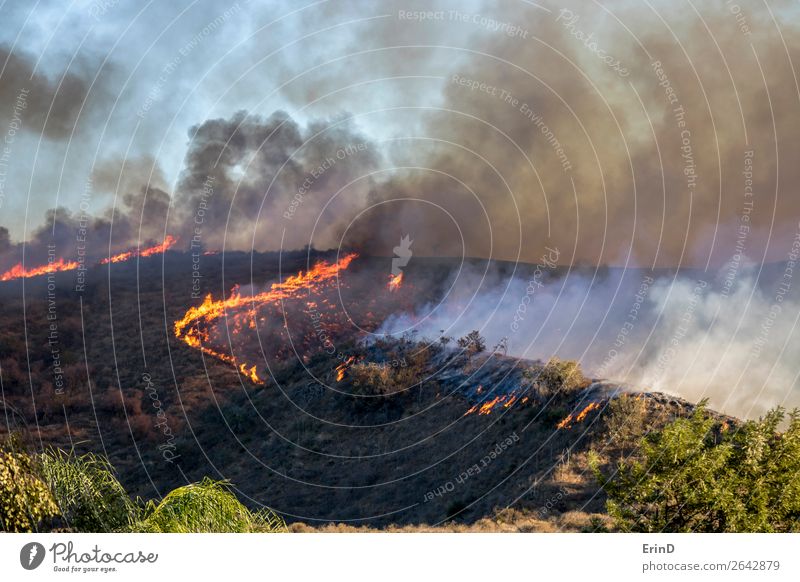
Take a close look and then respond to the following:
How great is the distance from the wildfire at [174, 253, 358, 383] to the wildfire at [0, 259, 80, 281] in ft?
51.9

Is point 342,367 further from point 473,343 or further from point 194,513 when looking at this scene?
point 194,513

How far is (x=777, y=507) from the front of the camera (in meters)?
26.3

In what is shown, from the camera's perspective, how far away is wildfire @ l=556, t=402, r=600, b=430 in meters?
54.5

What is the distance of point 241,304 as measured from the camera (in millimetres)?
98000

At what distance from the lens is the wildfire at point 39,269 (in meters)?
94.5

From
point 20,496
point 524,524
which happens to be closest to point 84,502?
point 20,496

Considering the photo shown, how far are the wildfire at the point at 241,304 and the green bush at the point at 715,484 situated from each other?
70.5m

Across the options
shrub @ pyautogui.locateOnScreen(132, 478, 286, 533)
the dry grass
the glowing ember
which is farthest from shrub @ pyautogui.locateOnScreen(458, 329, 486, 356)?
shrub @ pyautogui.locateOnScreen(132, 478, 286, 533)

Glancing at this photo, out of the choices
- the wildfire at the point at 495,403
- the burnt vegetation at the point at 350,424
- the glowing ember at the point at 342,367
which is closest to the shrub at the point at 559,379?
the burnt vegetation at the point at 350,424

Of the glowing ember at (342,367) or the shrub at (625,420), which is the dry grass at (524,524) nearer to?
the shrub at (625,420)

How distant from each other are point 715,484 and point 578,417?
29.5 metres

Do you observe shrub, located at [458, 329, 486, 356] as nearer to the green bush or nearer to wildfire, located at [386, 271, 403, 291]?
wildfire, located at [386, 271, 403, 291]

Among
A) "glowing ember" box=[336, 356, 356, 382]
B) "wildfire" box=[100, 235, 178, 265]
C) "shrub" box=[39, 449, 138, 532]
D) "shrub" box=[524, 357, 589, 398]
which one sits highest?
"wildfire" box=[100, 235, 178, 265]
